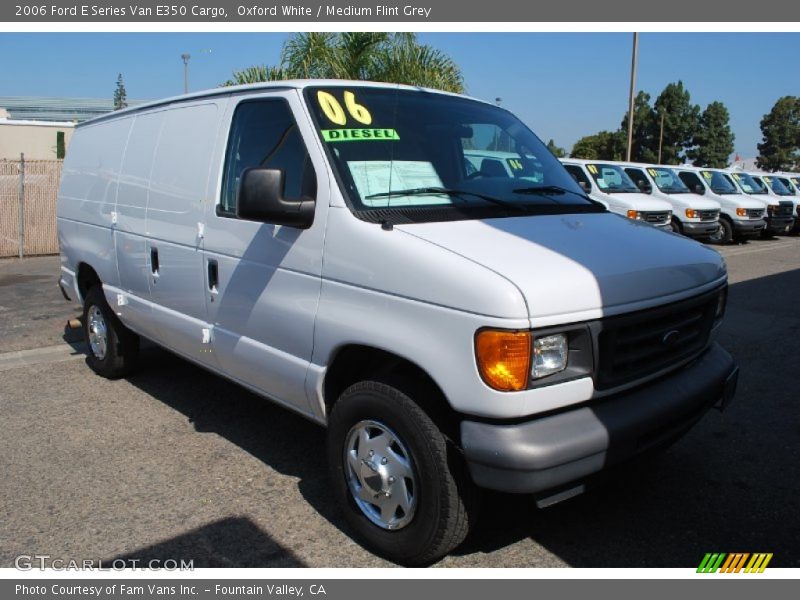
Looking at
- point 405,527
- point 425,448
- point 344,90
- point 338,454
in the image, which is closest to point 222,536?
point 338,454

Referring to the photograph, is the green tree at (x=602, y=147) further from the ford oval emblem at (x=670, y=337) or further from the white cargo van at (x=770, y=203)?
the ford oval emblem at (x=670, y=337)

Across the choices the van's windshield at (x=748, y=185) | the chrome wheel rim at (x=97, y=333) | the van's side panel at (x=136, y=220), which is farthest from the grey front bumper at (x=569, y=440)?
the van's windshield at (x=748, y=185)

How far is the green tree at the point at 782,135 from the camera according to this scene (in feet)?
211

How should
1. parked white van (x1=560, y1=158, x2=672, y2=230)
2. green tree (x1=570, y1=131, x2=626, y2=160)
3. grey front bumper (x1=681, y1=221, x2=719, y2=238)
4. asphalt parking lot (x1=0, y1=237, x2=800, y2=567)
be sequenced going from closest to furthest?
1. asphalt parking lot (x1=0, y1=237, x2=800, y2=567)
2. parked white van (x1=560, y1=158, x2=672, y2=230)
3. grey front bumper (x1=681, y1=221, x2=719, y2=238)
4. green tree (x1=570, y1=131, x2=626, y2=160)

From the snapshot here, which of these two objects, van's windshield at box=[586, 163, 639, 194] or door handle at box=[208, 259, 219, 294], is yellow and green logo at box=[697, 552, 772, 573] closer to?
door handle at box=[208, 259, 219, 294]

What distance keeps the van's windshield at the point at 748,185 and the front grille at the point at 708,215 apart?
4.33m

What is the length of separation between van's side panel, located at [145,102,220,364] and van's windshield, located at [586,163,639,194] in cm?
1194

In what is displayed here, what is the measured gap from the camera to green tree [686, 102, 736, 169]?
213ft

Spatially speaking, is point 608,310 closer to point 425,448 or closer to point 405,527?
point 425,448

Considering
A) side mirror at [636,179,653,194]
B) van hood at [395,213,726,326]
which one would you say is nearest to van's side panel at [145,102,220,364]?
van hood at [395,213,726,326]

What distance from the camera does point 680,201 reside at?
53.7ft

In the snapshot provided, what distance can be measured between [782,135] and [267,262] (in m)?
72.5

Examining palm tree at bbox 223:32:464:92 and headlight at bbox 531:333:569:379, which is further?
palm tree at bbox 223:32:464:92

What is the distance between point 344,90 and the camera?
3.84 metres
